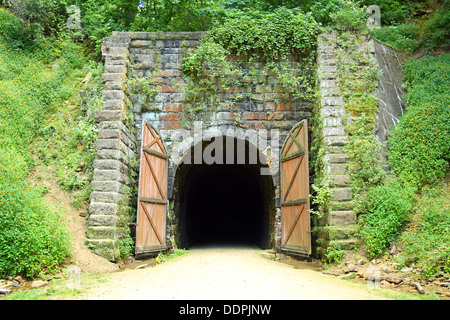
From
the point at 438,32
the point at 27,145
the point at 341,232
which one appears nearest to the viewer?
the point at 341,232

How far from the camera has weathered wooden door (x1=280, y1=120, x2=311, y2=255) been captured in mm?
7077

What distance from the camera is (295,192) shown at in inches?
296

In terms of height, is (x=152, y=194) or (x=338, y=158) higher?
(x=338, y=158)

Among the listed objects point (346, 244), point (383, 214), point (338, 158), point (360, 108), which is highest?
point (360, 108)

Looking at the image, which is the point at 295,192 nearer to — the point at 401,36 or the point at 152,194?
the point at 152,194

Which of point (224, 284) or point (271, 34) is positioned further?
point (271, 34)

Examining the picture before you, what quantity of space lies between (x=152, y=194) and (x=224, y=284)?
10.4 ft

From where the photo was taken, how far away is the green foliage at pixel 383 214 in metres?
6.10

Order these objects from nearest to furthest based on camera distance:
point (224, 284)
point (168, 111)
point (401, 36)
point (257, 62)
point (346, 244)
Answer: point (224, 284) → point (346, 244) → point (168, 111) → point (257, 62) → point (401, 36)

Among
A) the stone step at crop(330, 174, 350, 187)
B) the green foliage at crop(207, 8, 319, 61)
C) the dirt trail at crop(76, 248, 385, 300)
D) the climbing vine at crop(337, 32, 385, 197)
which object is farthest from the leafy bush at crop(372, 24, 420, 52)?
the dirt trail at crop(76, 248, 385, 300)

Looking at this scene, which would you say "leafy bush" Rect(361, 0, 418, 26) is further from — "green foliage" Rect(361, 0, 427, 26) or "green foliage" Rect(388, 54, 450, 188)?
"green foliage" Rect(388, 54, 450, 188)

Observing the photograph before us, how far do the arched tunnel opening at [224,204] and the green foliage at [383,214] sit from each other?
2.76 m

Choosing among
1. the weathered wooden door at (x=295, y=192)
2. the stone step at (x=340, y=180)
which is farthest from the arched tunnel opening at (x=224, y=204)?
the stone step at (x=340, y=180)

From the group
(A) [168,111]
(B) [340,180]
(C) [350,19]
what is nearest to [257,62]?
(C) [350,19]
